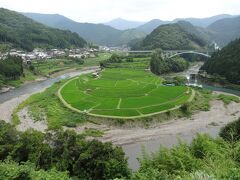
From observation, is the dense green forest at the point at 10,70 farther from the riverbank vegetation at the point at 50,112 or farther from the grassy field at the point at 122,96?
the riverbank vegetation at the point at 50,112

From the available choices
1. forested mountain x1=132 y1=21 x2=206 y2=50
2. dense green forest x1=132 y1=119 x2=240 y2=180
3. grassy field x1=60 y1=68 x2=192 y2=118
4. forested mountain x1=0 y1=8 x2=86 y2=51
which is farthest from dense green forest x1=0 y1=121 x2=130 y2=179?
forested mountain x1=132 y1=21 x2=206 y2=50

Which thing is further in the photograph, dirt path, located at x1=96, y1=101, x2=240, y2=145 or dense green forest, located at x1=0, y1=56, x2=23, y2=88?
dense green forest, located at x1=0, y1=56, x2=23, y2=88

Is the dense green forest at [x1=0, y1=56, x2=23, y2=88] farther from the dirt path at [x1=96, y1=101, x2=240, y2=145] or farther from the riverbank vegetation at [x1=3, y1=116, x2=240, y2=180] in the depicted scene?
the riverbank vegetation at [x1=3, y1=116, x2=240, y2=180]

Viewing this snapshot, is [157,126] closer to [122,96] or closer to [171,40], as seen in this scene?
[122,96]

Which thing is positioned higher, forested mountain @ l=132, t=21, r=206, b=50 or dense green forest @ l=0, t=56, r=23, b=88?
forested mountain @ l=132, t=21, r=206, b=50

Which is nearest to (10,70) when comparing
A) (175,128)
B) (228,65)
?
(175,128)

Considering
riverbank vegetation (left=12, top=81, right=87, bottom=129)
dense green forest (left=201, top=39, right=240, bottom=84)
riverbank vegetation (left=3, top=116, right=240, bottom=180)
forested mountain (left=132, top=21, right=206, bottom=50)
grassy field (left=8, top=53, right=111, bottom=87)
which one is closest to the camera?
riverbank vegetation (left=3, top=116, right=240, bottom=180)

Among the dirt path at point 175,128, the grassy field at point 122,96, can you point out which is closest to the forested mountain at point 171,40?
the grassy field at point 122,96
